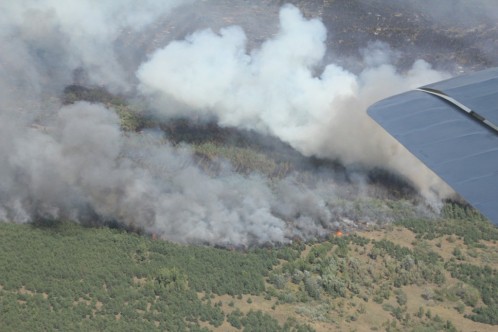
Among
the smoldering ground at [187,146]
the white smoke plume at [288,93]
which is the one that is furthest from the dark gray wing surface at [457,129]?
the white smoke plume at [288,93]

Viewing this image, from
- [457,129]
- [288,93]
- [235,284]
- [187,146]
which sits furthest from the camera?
[187,146]

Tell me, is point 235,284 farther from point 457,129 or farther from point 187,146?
point 457,129

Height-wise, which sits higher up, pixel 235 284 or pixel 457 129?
pixel 457 129

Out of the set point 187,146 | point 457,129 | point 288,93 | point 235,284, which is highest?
point 288,93

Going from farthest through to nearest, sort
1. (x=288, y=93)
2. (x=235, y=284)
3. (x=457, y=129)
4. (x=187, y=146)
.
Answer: (x=187, y=146) → (x=288, y=93) → (x=235, y=284) → (x=457, y=129)

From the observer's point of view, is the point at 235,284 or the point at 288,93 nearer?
the point at 235,284

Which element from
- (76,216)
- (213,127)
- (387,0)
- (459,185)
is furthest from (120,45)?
(459,185)

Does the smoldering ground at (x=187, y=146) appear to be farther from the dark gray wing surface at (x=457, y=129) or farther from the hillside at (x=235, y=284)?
the dark gray wing surface at (x=457, y=129)

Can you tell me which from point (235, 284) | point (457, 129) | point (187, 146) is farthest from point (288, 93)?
point (457, 129)
